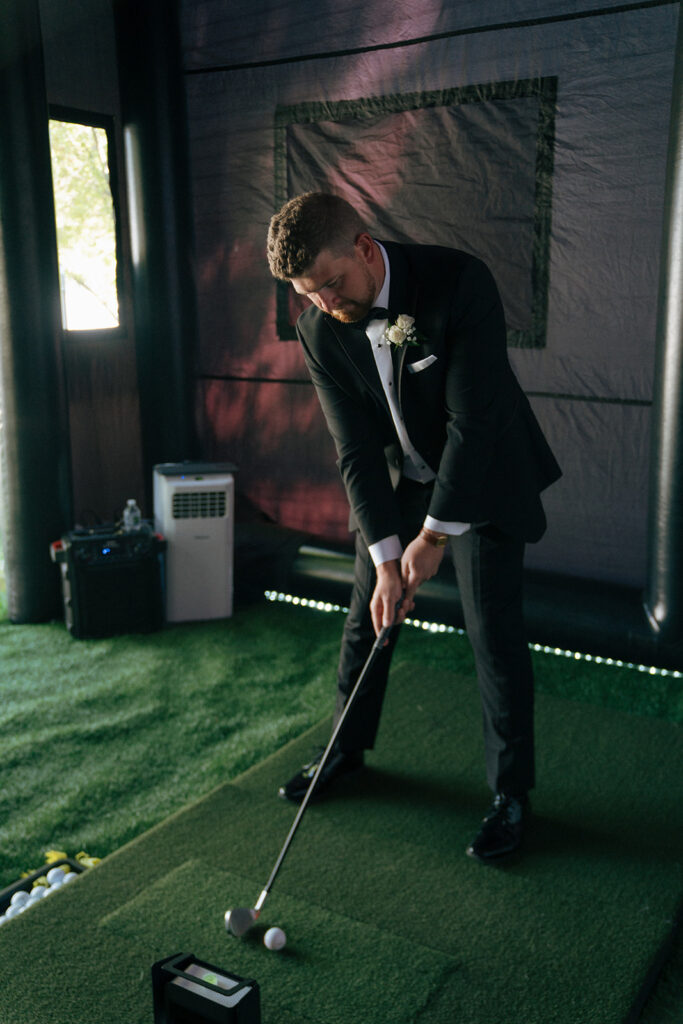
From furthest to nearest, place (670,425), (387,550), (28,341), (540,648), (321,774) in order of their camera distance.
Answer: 1. (28,341)
2. (540,648)
3. (670,425)
4. (321,774)
5. (387,550)

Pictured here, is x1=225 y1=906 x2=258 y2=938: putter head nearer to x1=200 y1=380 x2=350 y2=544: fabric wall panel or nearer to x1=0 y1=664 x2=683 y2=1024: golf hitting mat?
x1=0 y1=664 x2=683 y2=1024: golf hitting mat

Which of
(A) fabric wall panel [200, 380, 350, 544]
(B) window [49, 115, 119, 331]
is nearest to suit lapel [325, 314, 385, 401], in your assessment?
(A) fabric wall panel [200, 380, 350, 544]

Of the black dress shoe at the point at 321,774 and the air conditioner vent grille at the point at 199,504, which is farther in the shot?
the air conditioner vent grille at the point at 199,504

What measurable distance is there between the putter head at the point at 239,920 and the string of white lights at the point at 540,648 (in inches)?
62.6

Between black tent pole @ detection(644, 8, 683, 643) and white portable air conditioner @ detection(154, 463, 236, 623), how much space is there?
58.1 inches

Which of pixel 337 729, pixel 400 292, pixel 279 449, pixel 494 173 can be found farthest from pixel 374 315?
pixel 279 449

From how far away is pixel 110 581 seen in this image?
338cm

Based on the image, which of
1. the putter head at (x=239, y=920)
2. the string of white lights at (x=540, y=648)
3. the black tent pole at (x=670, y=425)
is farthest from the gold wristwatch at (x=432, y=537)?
the string of white lights at (x=540, y=648)

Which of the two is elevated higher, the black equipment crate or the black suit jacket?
the black suit jacket

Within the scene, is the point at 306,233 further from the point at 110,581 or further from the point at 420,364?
the point at 110,581

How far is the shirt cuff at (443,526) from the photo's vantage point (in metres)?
1.94

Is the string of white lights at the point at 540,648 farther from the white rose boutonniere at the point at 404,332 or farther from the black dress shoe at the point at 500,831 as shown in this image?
the white rose boutonniere at the point at 404,332

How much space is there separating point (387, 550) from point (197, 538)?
62.0 inches

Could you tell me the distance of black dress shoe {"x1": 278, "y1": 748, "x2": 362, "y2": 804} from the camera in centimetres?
230
